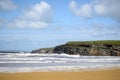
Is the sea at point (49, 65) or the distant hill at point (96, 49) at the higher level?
the distant hill at point (96, 49)

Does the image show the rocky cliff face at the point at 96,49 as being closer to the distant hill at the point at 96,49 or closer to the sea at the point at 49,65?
the distant hill at the point at 96,49

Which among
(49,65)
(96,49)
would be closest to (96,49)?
(96,49)

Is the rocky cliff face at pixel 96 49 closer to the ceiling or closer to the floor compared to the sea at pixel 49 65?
closer to the ceiling

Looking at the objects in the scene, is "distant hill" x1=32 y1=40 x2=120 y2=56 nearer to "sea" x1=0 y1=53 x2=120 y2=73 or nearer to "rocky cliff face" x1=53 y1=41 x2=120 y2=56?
"rocky cliff face" x1=53 y1=41 x2=120 y2=56

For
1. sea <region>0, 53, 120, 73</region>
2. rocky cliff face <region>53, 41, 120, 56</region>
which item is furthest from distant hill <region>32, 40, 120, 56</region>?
sea <region>0, 53, 120, 73</region>

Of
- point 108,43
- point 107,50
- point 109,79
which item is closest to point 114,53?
point 107,50

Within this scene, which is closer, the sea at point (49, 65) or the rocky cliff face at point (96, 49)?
the sea at point (49, 65)

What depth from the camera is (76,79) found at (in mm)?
13078

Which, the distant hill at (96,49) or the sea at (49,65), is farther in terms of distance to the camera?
the distant hill at (96,49)

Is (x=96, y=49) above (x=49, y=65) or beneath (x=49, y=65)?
above

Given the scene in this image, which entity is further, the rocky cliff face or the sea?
the rocky cliff face

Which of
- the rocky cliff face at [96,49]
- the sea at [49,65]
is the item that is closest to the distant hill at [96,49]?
the rocky cliff face at [96,49]

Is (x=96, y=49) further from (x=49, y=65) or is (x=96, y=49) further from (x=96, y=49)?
(x=49, y=65)

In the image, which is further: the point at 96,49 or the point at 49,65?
the point at 96,49
